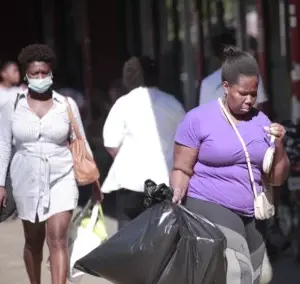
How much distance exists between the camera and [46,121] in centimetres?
625

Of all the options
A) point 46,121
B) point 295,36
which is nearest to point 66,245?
point 46,121

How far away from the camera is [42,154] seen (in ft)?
20.5

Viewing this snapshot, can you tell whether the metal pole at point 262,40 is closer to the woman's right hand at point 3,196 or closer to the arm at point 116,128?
the arm at point 116,128

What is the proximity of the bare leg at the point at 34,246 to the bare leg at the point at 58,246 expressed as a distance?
17cm

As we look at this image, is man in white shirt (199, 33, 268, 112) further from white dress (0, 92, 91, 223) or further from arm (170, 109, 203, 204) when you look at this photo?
arm (170, 109, 203, 204)

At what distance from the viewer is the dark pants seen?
693 cm

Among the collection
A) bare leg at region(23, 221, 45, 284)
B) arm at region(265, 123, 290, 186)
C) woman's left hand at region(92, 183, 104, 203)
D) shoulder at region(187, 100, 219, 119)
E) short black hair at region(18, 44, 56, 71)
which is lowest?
bare leg at region(23, 221, 45, 284)

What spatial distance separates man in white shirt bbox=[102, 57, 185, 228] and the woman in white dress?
0.57 m

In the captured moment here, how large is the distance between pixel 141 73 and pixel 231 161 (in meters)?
2.20

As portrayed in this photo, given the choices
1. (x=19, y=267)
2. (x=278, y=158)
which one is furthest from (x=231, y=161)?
(x=19, y=267)

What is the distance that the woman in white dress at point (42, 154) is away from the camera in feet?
20.5

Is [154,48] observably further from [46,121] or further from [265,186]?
[265,186]

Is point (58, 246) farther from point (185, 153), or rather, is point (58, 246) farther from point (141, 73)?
point (185, 153)

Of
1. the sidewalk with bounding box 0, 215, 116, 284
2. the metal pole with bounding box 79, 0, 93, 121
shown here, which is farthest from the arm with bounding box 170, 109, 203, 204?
the metal pole with bounding box 79, 0, 93, 121
